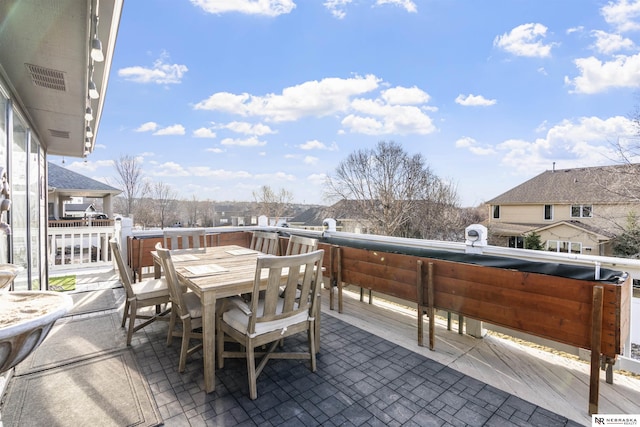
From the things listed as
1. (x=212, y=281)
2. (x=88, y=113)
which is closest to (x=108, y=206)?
(x=88, y=113)

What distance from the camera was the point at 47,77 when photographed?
8.89ft

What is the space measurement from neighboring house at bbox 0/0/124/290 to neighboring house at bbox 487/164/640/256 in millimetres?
15527

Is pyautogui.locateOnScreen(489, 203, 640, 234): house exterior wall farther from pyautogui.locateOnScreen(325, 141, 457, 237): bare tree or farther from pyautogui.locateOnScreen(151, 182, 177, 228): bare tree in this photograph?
pyautogui.locateOnScreen(151, 182, 177, 228): bare tree

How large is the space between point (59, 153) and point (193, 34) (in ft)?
18.0

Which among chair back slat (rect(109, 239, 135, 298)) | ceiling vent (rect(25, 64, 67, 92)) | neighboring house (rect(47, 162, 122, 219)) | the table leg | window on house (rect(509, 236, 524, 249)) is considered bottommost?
window on house (rect(509, 236, 524, 249))

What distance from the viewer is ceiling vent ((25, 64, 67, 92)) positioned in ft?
8.36

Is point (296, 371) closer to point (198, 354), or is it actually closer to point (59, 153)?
point (198, 354)

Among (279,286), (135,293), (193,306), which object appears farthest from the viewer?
(135,293)

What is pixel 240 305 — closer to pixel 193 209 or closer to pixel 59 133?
pixel 59 133

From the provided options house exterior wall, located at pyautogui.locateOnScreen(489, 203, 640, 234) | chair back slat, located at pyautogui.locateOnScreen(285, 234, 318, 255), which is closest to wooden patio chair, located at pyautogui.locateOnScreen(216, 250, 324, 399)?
chair back slat, located at pyautogui.locateOnScreen(285, 234, 318, 255)

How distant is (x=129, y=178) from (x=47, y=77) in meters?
18.4

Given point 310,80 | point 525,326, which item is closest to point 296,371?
point 525,326

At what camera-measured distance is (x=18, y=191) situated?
3.15 m

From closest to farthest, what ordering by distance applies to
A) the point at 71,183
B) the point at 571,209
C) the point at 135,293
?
the point at 135,293, the point at 71,183, the point at 571,209
